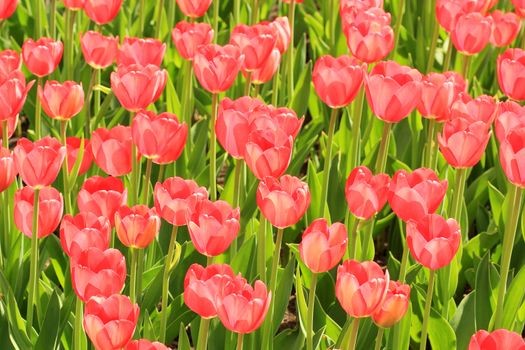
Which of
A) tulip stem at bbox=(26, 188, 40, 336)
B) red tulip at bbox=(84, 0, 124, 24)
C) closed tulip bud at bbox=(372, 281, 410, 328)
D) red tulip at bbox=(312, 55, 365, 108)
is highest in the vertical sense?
red tulip at bbox=(312, 55, 365, 108)

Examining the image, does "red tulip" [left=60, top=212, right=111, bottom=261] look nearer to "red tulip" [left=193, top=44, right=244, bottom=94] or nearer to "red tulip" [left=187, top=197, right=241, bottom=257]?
"red tulip" [left=187, top=197, right=241, bottom=257]

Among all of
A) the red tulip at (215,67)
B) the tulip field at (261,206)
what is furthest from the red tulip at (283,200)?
the red tulip at (215,67)

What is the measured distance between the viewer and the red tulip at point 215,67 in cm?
258

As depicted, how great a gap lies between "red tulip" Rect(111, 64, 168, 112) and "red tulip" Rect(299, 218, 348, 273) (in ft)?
2.22

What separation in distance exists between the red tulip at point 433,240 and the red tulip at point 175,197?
15.7 inches

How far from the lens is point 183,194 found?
2115mm

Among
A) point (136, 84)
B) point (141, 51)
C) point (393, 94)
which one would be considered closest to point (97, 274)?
point (136, 84)

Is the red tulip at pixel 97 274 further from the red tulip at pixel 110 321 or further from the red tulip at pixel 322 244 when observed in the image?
the red tulip at pixel 322 244

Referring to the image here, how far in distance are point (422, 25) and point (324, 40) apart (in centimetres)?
38

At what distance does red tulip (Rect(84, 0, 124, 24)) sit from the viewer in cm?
301

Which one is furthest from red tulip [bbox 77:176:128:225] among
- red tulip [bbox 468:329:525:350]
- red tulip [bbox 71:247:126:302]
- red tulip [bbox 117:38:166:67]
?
red tulip [bbox 468:329:525:350]

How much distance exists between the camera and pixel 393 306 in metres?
1.88

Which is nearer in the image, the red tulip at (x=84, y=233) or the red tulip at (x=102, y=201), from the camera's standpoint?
the red tulip at (x=84, y=233)

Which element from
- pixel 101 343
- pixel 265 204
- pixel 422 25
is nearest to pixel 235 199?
pixel 265 204
